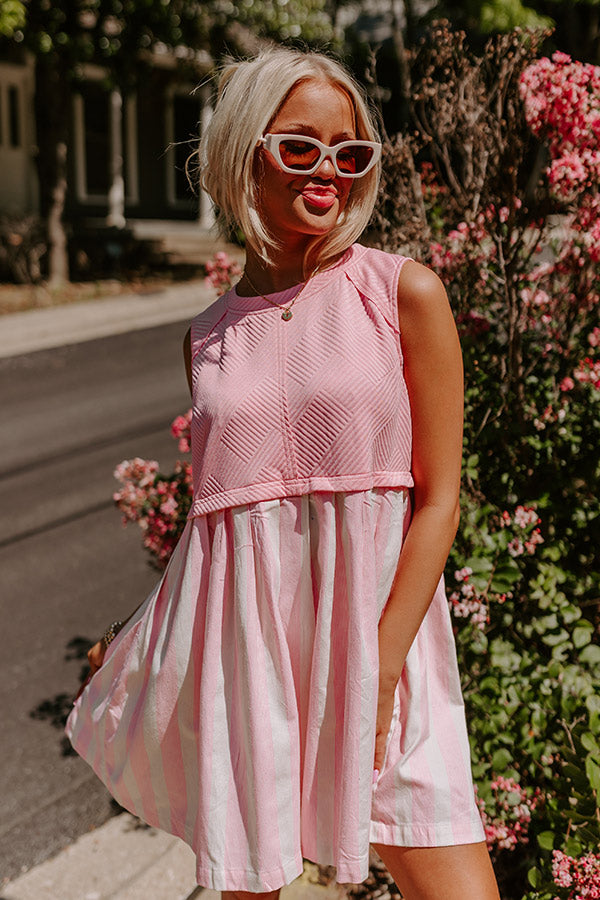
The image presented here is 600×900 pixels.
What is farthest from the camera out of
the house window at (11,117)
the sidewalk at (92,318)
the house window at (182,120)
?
the house window at (182,120)

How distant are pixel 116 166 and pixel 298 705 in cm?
1970

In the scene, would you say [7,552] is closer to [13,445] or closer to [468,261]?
[13,445]

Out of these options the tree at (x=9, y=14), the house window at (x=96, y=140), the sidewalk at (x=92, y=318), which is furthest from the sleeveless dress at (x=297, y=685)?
the house window at (x=96, y=140)

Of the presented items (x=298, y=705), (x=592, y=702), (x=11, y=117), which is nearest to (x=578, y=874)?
(x=592, y=702)

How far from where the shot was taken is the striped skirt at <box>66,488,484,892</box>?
1383 millimetres

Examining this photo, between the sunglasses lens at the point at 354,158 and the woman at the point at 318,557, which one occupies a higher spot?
the sunglasses lens at the point at 354,158

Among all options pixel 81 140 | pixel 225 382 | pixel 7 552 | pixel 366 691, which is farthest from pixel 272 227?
pixel 81 140

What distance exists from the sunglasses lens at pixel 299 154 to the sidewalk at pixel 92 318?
9.11 m

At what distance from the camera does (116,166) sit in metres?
19.4

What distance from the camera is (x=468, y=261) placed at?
Answer: 249 centimetres

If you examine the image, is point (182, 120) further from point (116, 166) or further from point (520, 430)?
point (520, 430)

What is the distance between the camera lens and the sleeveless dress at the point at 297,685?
1.39 meters

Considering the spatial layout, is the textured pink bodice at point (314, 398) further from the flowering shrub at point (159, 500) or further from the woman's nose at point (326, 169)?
the flowering shrub at point (159, 500)

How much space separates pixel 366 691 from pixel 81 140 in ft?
66.5
